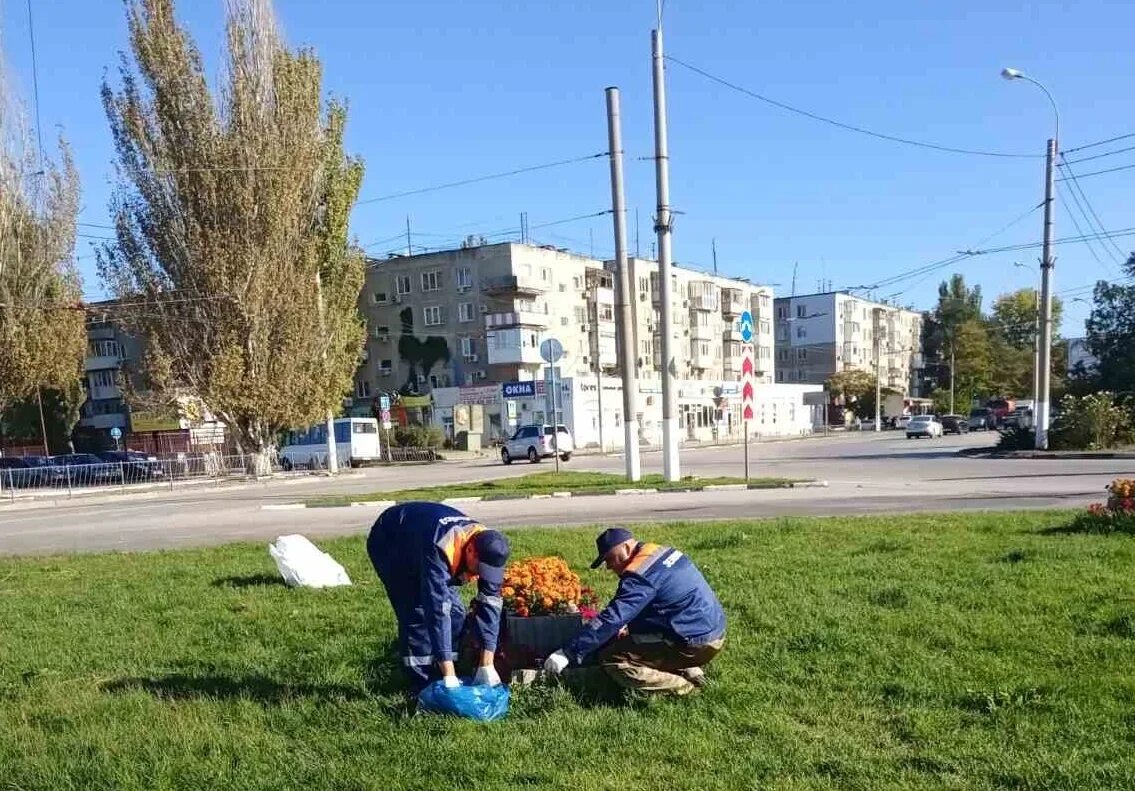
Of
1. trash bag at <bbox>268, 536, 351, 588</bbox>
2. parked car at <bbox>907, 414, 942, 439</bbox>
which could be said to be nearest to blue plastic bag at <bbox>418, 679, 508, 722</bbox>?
trash bag at <bbox>268, 536, 351, 588</bbox>

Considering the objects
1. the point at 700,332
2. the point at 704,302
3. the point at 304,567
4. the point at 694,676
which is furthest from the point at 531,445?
the point at 704,302

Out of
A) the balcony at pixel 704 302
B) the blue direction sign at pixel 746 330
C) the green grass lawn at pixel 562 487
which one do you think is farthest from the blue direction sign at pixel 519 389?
the blue direction sign at pixel 746 330

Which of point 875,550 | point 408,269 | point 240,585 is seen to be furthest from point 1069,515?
point 408,269

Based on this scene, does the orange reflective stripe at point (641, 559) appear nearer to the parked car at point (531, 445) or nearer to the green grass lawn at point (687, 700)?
the green grass lawn at point (687, 700)

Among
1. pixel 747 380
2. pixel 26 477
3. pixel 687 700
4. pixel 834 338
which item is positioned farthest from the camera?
pixel 834 338

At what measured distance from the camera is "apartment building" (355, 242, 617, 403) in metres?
61.0

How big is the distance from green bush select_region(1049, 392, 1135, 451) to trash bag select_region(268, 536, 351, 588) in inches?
1042

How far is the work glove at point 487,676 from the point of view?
191 inches

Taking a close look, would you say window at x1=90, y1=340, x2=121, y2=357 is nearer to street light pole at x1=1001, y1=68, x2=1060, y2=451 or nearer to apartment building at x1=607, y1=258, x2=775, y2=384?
apartment building at x1=607, y1=258, x2=775, y2=384

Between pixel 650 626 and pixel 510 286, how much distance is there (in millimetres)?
56292

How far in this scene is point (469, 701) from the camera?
4734 mm

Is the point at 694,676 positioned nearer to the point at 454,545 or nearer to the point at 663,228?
the point at 454,545

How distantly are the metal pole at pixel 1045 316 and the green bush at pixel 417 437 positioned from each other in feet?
107

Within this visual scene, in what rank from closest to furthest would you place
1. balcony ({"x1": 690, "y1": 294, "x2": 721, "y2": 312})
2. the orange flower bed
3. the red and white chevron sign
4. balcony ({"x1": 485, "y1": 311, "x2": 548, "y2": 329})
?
1. the orange flower bed
2. the red and white chevron sign
3. balcony ({"x1": 485, "y1": 311, "x2": 548, "y2": 329})
4. balcony ({"x1": 690, "y1": 294, "x2": 721, "y2": 312})
